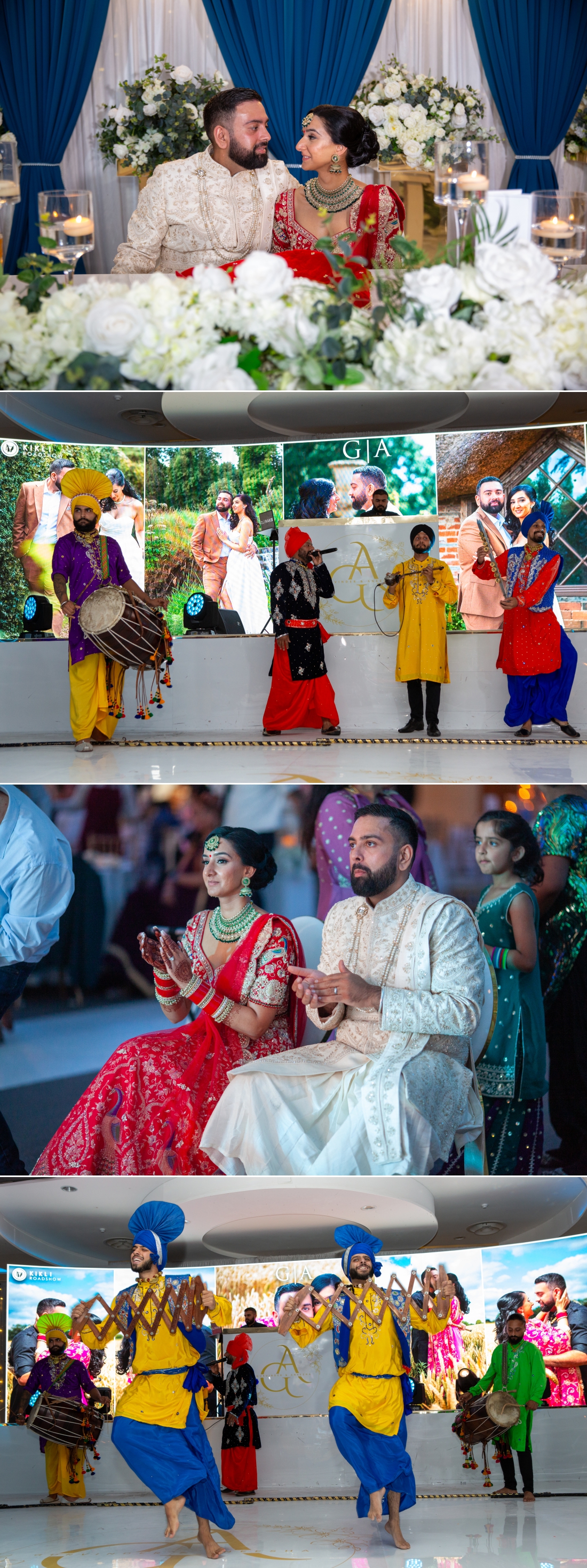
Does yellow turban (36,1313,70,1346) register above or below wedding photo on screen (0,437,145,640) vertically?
below

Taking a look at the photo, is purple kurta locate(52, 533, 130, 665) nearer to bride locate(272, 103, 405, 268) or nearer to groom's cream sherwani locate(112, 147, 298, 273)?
groom's cream sherwani locate(112, 147, 298, 273)

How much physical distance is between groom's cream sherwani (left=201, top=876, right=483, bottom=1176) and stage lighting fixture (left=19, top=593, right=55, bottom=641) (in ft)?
9.07

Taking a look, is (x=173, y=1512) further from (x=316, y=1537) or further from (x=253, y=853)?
(x=253, y=853)

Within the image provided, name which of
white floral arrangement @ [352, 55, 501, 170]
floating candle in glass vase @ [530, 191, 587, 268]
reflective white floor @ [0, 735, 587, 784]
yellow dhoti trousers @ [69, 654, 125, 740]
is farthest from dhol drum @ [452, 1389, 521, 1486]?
white floral arrangement @ [352, 55, 501, 170]

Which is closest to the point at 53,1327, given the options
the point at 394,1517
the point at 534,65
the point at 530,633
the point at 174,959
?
the point at 174,959

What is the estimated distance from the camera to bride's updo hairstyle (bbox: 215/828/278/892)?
5.64m

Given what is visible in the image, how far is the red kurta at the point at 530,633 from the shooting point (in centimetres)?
677

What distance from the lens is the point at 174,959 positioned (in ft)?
19.0

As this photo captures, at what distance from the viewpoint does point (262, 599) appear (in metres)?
7.68

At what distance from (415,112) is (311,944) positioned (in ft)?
19.3

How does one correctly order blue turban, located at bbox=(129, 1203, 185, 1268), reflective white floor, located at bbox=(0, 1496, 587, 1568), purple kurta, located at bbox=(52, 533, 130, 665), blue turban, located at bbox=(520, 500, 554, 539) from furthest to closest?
blue turban, located at bbox=(520, 500, 554, 539) < purple kurta, located at bbox=(52, 533, 130, 665) < blue turban, located at bbox=(129, 1203, 185, 1268) < reflective white floor, located at bbox=(0, 1496, 587, 1568)

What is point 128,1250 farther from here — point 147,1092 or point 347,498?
point 347,498

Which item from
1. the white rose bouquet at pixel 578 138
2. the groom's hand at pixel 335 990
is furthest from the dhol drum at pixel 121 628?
the white rose bouquet at pixel 578 138

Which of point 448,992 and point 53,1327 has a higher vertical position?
point 448,992
